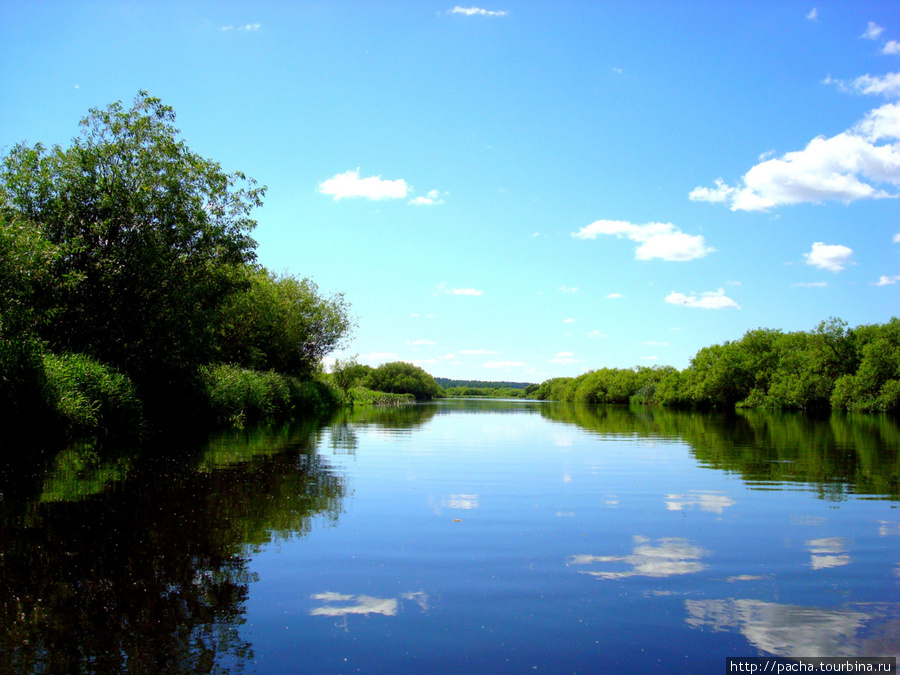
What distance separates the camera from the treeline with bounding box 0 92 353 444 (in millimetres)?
19500

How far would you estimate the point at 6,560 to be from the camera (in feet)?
24.0

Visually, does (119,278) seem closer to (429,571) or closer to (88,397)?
(88,397)

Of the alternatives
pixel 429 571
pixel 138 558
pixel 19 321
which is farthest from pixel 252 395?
pixel 429 571

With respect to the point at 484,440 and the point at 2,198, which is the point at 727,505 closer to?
the point at 484,440

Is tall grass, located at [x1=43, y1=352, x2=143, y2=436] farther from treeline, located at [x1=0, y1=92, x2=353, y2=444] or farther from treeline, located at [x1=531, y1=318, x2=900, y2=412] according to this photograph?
treeline, located at [x1=531, y1=318, x2=900, y2=412]

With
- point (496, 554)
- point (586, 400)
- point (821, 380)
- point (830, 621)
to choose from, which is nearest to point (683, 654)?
point (830, 621)

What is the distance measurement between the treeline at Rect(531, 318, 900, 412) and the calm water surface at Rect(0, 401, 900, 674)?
222 feet

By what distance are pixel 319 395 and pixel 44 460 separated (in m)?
41.5

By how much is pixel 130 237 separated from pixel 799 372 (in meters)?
85.3

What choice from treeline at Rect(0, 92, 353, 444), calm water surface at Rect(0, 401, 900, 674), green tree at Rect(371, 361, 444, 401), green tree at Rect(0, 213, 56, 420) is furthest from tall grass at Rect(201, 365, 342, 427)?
green tree at Rect(371, 361, 444, 401)

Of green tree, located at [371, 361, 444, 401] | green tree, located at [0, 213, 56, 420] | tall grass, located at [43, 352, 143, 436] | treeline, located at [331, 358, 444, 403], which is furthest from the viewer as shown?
green tree, located at [371, 361, 444, 401]

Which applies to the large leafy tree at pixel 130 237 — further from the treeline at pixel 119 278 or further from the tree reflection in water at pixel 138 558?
the tree reflection in water at pixel 138 558

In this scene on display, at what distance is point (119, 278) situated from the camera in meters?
25.4

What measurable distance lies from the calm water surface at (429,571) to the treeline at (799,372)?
6778cm
